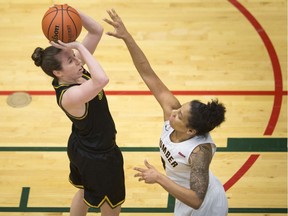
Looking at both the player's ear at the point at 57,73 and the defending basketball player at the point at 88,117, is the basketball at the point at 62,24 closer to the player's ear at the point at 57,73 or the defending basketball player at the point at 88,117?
the defending basketball player at the point at 88,117

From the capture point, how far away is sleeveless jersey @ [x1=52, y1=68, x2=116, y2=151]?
3.55 meters

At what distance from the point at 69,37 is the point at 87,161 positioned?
878 mm

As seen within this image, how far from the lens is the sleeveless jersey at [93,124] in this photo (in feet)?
11.7

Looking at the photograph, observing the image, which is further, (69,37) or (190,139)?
(69,37)

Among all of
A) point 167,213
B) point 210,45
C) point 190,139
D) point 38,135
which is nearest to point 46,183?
point 38,135

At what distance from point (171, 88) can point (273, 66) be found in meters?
1.19

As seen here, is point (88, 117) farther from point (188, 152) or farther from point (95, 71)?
point (188, 152)

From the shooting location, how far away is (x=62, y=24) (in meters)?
3.76

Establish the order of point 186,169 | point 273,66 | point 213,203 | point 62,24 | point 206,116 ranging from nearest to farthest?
point 206,116
point 186,169
point 213,203
point 62,24
point 273,66

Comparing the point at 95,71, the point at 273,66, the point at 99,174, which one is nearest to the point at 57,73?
the point at 95,71

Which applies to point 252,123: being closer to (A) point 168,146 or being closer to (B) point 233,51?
(B) point 233,51

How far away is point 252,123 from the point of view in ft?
17.9

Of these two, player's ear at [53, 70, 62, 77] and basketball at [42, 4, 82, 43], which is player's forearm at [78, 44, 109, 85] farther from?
basketball at [42, 4, 82, 43]

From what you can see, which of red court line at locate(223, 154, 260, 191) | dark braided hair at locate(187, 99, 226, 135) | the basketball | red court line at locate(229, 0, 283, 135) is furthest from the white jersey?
red court line at locate(229, 0, 283, 135)
